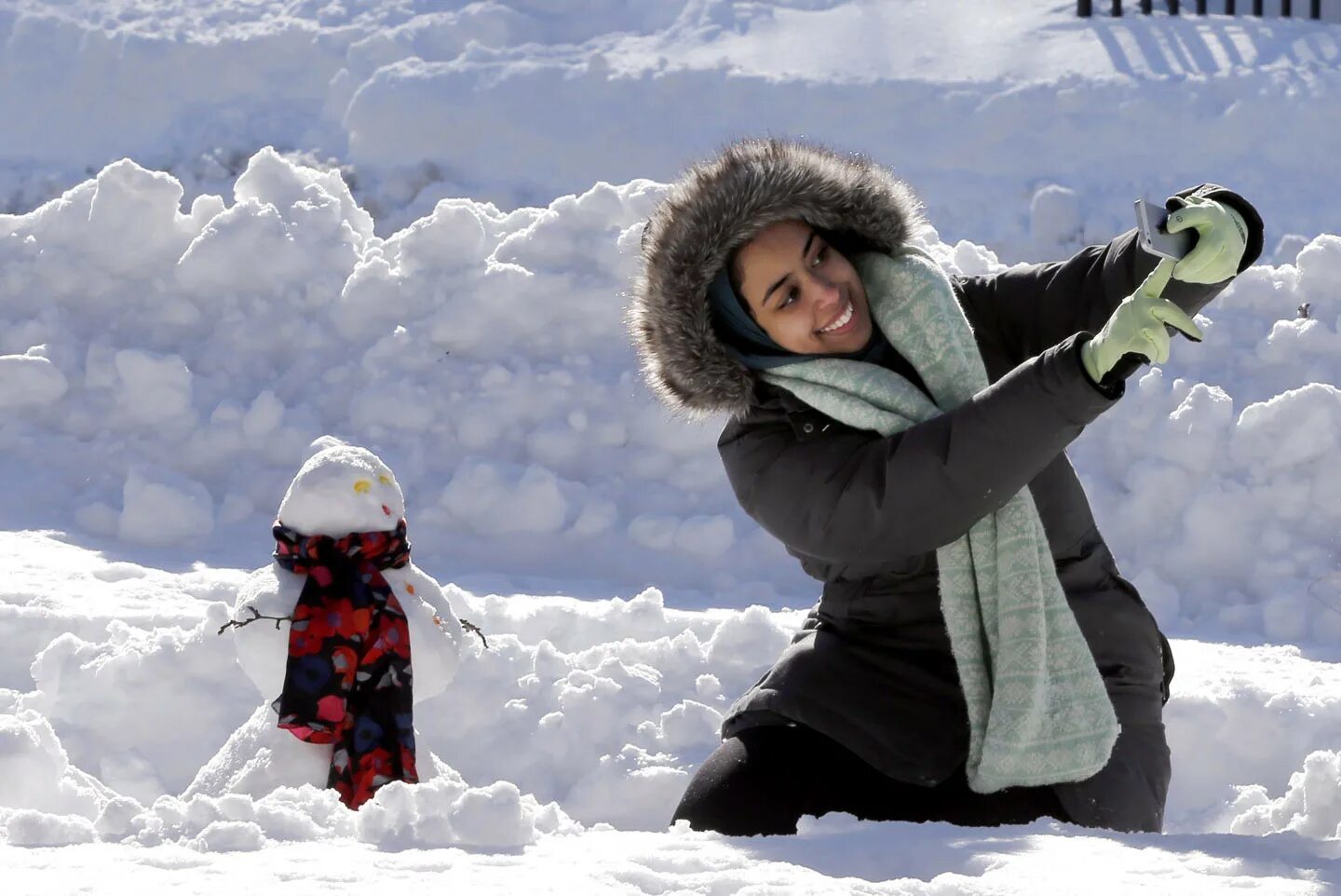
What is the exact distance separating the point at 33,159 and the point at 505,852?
953 cm

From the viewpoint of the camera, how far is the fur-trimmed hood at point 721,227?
10.0ft

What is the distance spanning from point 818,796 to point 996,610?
41 centimetres

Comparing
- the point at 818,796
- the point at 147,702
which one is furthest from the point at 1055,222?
the point at 818,796

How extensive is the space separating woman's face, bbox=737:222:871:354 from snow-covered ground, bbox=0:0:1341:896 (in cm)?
91

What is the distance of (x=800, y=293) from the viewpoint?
3043mm

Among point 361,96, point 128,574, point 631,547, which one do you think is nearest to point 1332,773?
point 631,547

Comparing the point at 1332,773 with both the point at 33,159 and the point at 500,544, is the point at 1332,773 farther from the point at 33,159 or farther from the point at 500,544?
the point at 33,159

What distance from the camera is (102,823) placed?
2.54 metres

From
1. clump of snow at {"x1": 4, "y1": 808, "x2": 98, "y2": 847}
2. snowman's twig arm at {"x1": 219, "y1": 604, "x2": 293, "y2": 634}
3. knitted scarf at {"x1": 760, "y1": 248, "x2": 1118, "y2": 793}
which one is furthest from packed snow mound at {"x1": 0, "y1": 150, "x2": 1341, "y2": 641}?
clump of snow at {"x1": 4, "y1": 808, "x2": 98, "y2": 847}

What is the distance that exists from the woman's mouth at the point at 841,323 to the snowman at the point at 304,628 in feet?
3.53

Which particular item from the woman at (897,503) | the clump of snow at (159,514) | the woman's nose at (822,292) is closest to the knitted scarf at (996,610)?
the woman at (897,503)

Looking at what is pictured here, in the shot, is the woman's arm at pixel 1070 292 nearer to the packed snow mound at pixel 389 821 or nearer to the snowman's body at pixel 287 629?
the snowman's body at pixel 287 629

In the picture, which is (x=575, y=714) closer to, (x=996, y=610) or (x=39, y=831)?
(x=996, y=610)

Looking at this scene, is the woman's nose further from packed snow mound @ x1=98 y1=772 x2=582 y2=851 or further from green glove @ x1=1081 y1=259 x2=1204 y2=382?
packed snow mound @ x1=98 y1=772 x2=582 y2=851
